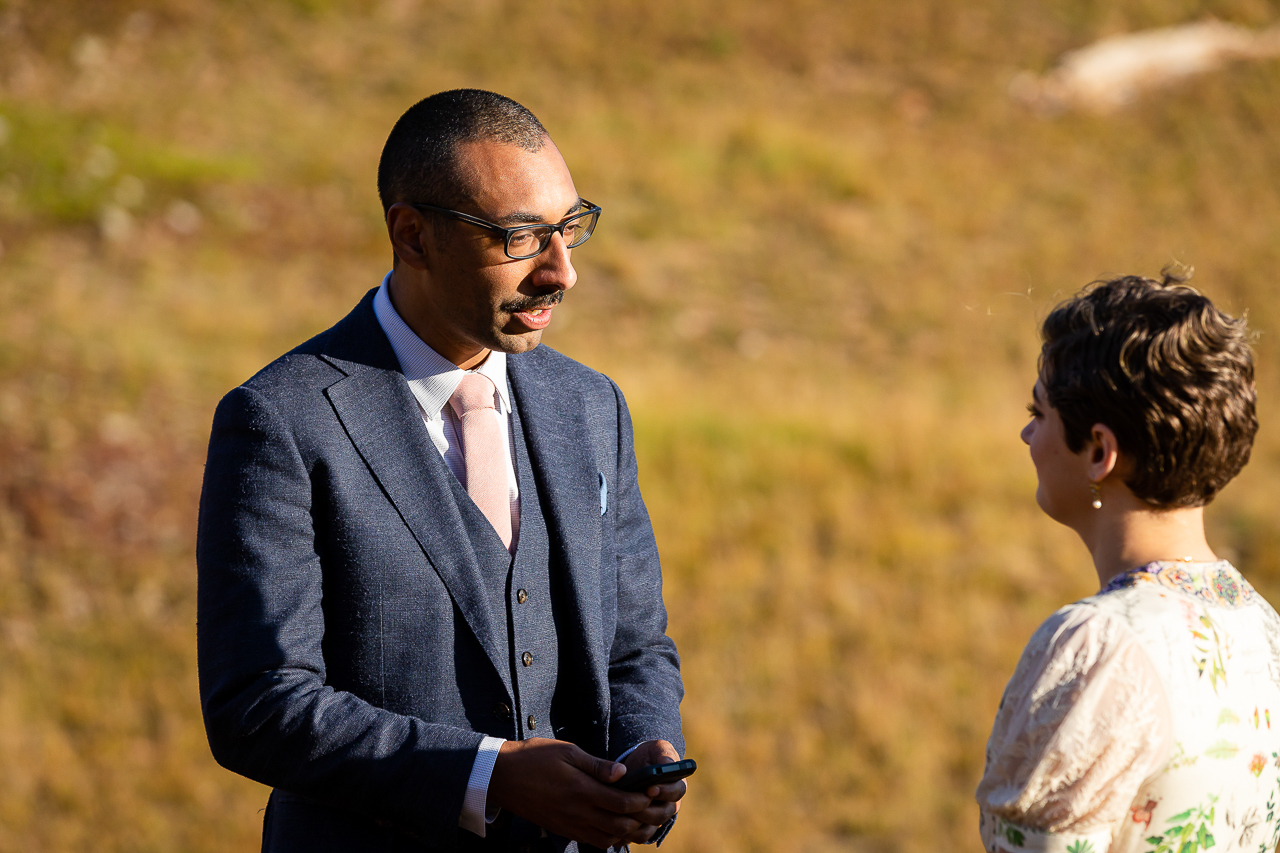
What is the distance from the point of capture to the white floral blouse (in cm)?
178

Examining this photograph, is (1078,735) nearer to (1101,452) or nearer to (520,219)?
(1101,452)

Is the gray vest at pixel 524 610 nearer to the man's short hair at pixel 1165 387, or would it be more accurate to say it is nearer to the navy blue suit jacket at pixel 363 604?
the navy blue suit jacket at pixel 363 604

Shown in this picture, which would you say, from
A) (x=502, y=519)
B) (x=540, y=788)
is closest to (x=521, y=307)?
(x=502, y=519)

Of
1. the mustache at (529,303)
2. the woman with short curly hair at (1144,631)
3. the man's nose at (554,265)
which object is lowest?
the woman with short curly hair at (1144,631)

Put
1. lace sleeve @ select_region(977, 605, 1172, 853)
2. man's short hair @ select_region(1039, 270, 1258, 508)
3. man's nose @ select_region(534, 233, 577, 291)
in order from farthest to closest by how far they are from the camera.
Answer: man's nose @ select_region(534, 233, 577, 291)
man's short hair @ select_region(1039, 270, 1258, 508)
lace sleeve @ select_region(977, 605, 1172, 853)

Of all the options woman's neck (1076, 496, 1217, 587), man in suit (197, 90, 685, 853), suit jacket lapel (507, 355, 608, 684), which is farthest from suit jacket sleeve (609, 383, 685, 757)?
woman's neck (1076, 496, 1217, 587)

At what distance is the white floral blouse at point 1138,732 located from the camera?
1781mm

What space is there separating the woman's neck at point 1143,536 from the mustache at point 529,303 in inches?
44.3

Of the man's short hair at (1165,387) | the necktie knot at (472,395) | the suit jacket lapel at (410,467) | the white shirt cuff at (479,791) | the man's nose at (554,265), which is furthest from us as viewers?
the necktie knot at (472,395)

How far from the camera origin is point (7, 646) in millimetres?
7301

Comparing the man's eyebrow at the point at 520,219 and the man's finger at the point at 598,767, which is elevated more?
the man's eyebrow at the point at 520,219

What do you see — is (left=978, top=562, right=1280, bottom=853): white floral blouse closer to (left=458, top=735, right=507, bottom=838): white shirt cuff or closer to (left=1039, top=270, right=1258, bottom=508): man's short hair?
(left=1039, top=270, right=1258, bottom=508): man's short hair

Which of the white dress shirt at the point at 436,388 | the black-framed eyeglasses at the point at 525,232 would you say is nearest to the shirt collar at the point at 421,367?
the white dress shirt at the point at 436,388

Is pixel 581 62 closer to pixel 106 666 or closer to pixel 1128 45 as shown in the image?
pixel 1128 45
